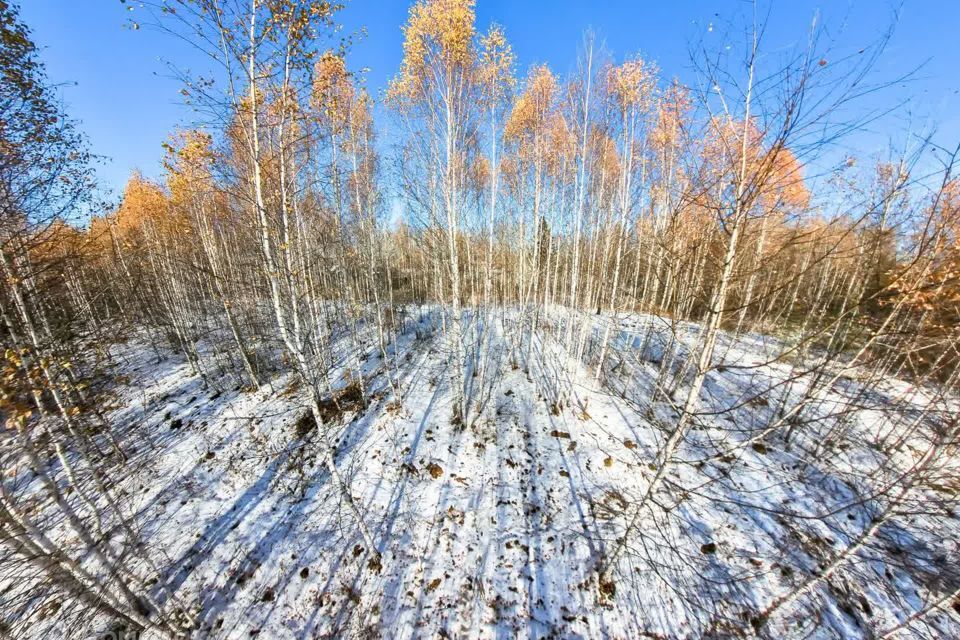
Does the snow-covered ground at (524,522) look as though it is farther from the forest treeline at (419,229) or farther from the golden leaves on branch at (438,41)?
A: the golden leaves on branch at (438,41)

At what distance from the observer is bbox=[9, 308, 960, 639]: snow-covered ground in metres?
4.56

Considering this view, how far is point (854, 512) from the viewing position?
5.74m

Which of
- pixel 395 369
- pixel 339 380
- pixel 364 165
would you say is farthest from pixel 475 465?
pixel 364 165

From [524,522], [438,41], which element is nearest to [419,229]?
[438,41]

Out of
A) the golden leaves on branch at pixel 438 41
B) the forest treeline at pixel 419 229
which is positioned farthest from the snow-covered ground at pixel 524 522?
the golden leaves on branch at pixel 438 41

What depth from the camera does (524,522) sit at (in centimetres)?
575

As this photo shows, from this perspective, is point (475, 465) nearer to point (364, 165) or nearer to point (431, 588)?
point (431, 588)

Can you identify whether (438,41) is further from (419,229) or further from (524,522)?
(524,522)

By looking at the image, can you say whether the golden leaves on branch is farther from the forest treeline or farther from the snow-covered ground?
the snow-covered ground

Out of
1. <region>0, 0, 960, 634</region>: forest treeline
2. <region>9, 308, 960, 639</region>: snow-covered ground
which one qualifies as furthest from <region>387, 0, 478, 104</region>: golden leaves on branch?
<region>9, 308, 960, 639</region>: snow-covered ground

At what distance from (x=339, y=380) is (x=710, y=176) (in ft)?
33.5

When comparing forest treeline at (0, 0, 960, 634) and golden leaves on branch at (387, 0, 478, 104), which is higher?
golden leaves on branch at (387, 0, 478, 104)

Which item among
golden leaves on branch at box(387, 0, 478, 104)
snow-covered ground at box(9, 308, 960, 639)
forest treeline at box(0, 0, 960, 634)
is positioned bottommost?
snow-covered ground at box(9, 308, 960, 639)

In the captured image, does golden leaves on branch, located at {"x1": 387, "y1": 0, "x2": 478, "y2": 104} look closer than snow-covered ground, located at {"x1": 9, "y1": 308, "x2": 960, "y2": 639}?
No
